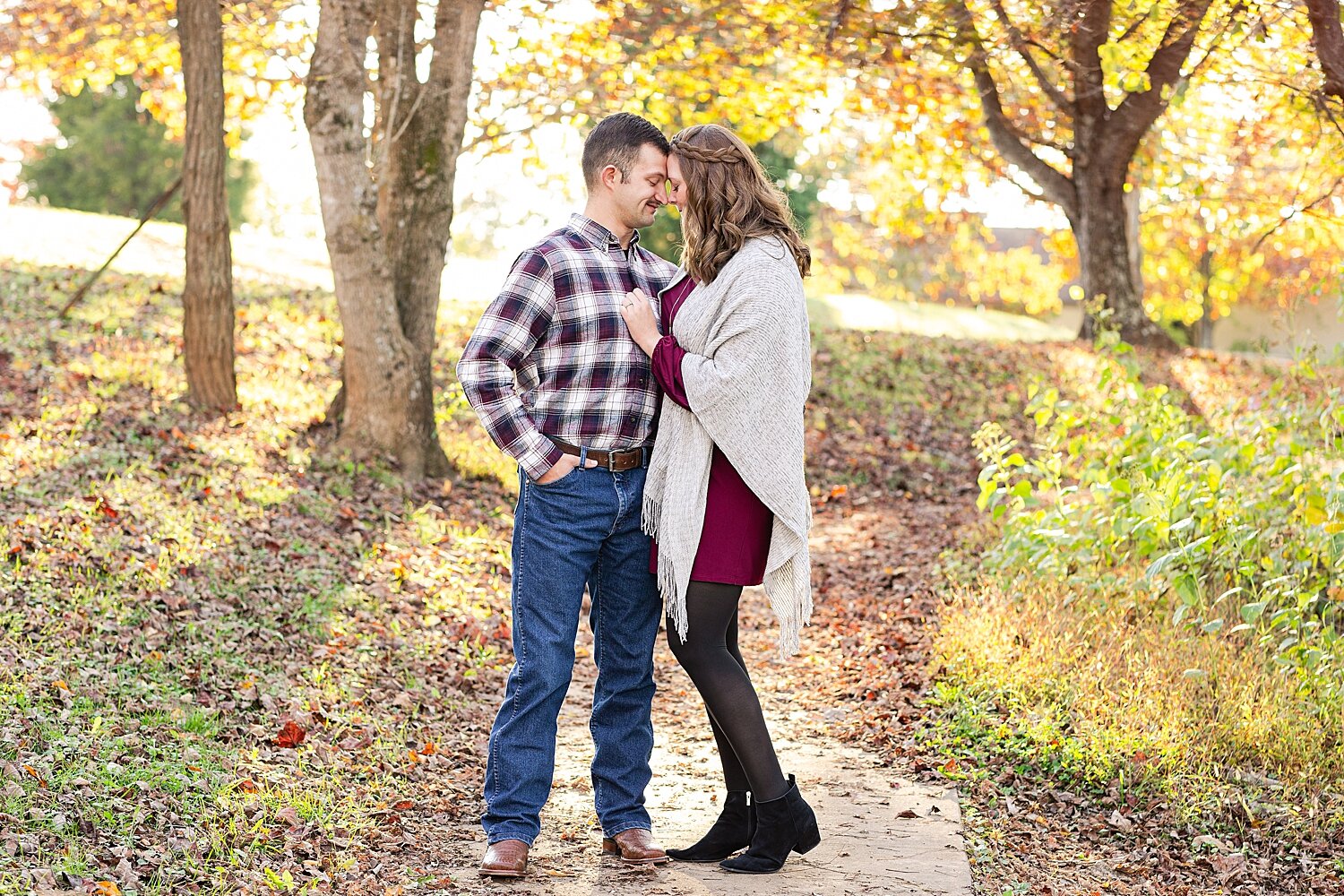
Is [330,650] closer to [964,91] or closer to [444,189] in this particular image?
[444,189]

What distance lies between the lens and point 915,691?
6195 millimetres

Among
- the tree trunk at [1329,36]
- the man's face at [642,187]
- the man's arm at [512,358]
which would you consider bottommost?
the man's arm at [512,358]

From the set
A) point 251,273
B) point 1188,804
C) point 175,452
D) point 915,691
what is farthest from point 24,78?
point 1188,804

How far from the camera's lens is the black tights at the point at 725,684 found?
4.00 metres

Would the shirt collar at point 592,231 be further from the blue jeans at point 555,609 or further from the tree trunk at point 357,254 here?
the tree trunk at point 357,254

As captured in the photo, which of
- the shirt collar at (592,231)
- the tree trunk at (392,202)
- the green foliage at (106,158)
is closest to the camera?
the shirt collar at (592,231)

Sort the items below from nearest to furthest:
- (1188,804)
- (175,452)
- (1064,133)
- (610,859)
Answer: (610,859), (1188,804), (175,452), (1064,133)

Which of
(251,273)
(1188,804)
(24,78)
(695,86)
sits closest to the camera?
(1188,804)

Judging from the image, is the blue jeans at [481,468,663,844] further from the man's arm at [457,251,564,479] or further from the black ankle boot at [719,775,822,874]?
the black ankle boot at [719,775,822,874]

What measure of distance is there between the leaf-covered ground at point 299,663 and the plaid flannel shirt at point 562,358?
1563 millimetres

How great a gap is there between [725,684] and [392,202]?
659cm

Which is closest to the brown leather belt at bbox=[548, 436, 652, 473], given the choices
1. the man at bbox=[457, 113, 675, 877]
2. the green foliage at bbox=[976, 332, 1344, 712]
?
the man at bbox=[457, 113, 675, 877]

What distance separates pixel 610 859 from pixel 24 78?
Answer: 13.0m

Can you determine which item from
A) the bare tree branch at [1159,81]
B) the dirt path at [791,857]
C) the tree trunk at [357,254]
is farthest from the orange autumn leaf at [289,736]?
the bare tree branch at [1159,81]
